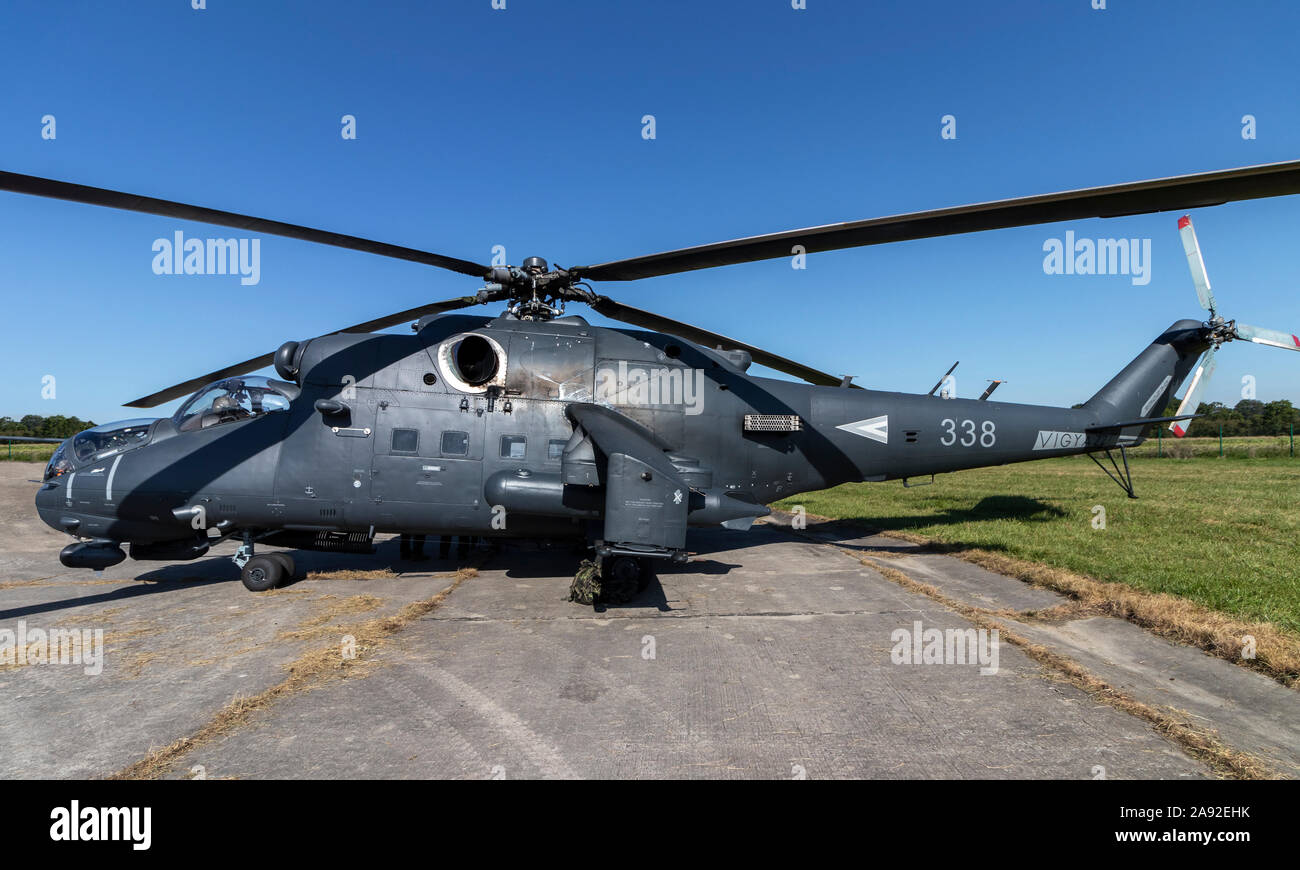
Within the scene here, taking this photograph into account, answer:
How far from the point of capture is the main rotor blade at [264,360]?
8148 millimetres

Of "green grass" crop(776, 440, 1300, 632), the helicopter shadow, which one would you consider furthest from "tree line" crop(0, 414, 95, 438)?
"green grass" crop(776, 440, 1300, 632)

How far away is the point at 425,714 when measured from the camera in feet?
13.9

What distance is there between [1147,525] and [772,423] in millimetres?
8538

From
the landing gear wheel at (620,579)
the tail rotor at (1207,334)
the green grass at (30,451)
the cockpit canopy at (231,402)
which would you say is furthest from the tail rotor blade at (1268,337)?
the green grass at (30,451)

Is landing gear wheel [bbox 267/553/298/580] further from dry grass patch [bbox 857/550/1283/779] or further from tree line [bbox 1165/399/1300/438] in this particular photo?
tree line [bbox 1165/399/1300/438]

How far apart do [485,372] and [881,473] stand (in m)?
6.93

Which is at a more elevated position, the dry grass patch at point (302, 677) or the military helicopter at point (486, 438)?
the military helicopter at point (486, 438)

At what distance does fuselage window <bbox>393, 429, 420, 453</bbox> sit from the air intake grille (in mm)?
5134

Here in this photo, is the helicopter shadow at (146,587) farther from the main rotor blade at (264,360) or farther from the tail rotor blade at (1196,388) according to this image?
the tail rotor blade at (1196,388)

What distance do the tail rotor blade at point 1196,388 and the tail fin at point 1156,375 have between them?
0.13 m

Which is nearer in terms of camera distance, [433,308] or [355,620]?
[355,620]

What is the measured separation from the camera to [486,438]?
8.28 metres

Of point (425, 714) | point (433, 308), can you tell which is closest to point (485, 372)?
point (433, 308)
